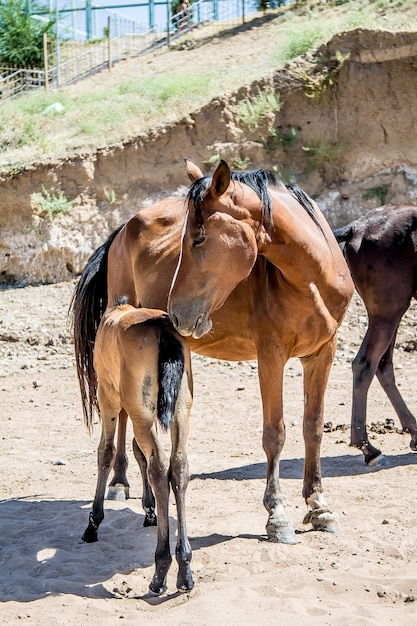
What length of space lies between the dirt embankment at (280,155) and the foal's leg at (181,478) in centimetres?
1106

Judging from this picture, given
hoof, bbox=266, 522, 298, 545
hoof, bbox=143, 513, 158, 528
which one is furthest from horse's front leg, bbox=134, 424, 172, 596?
hoof, bbox=143, 513, 158, 528

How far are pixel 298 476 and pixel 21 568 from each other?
2.77 meters

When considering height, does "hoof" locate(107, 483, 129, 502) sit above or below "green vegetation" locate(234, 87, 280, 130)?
below

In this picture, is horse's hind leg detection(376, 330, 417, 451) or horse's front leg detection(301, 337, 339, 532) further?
horse's hind leg detection(376, 330, 417, 451)

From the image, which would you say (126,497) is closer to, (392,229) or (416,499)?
(416,499)

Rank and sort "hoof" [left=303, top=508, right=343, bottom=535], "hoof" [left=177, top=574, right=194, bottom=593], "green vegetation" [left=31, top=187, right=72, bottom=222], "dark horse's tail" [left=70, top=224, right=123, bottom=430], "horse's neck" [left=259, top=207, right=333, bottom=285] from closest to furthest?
"hoof" [left=177, top=574, right=194, bottom=593], "horse's neck" [left=259, top=207, right=333, bottom=285], "hoof" [left=303, top=508, right=343, bottom=535], "dark horse's tail" [left=70, top=224, right=123, bottom=430], "green vegetation" [left=31, top=187, right=72, bottom=222]

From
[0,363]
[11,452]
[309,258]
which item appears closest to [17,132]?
[0,363]

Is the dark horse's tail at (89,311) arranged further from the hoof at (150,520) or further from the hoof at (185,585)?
the hoof at (185,585)

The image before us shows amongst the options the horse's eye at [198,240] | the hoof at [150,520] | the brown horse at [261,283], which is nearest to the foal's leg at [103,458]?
the hoof at [150,520]

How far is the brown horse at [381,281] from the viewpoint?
760 centimetres

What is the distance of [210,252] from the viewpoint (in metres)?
4.74

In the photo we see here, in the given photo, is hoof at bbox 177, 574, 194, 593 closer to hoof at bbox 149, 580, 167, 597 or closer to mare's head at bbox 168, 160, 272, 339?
hoof at bbox 149, 580, 167, 597

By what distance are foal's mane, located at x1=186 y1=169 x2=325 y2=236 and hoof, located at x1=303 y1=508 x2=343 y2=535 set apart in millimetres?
1851

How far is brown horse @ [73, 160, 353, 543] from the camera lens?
15.6 feet
